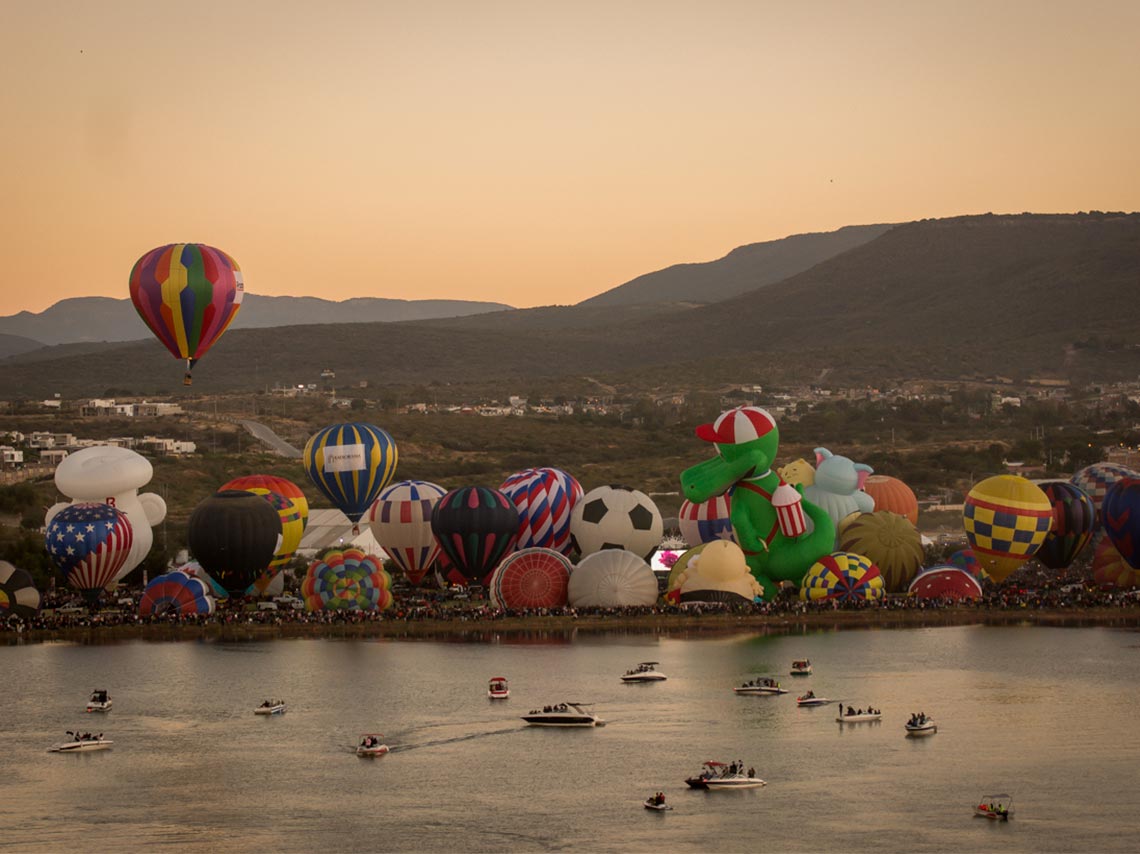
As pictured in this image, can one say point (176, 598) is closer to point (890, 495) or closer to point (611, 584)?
point (611, 584)

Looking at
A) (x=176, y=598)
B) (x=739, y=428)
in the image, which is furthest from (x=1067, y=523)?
(x=176, y=598)

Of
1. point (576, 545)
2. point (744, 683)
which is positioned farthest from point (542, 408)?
point (744, 683)

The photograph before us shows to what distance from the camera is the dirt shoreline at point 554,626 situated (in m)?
48.4

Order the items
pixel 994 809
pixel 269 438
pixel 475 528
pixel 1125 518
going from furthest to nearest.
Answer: pixel 269 438, pixel 475 528, pixel 1125 518, pixel 994 809

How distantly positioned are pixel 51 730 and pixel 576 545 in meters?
22.3

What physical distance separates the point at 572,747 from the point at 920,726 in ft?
22.0

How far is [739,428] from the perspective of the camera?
50.1 metres

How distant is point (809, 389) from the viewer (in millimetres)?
164750

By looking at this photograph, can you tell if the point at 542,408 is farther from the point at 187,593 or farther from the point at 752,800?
the point at 752,800

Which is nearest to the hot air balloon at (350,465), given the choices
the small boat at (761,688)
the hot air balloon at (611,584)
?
the hot air balloon at (611,584)

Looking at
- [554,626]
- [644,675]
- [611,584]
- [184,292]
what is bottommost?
[644,675]

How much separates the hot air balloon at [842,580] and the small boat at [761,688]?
1076 centimetres

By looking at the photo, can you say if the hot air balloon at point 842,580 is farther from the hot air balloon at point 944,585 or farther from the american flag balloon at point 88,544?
the american flag balloon at point 88,544

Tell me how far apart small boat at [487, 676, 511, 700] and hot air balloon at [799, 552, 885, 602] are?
43.0 ft
